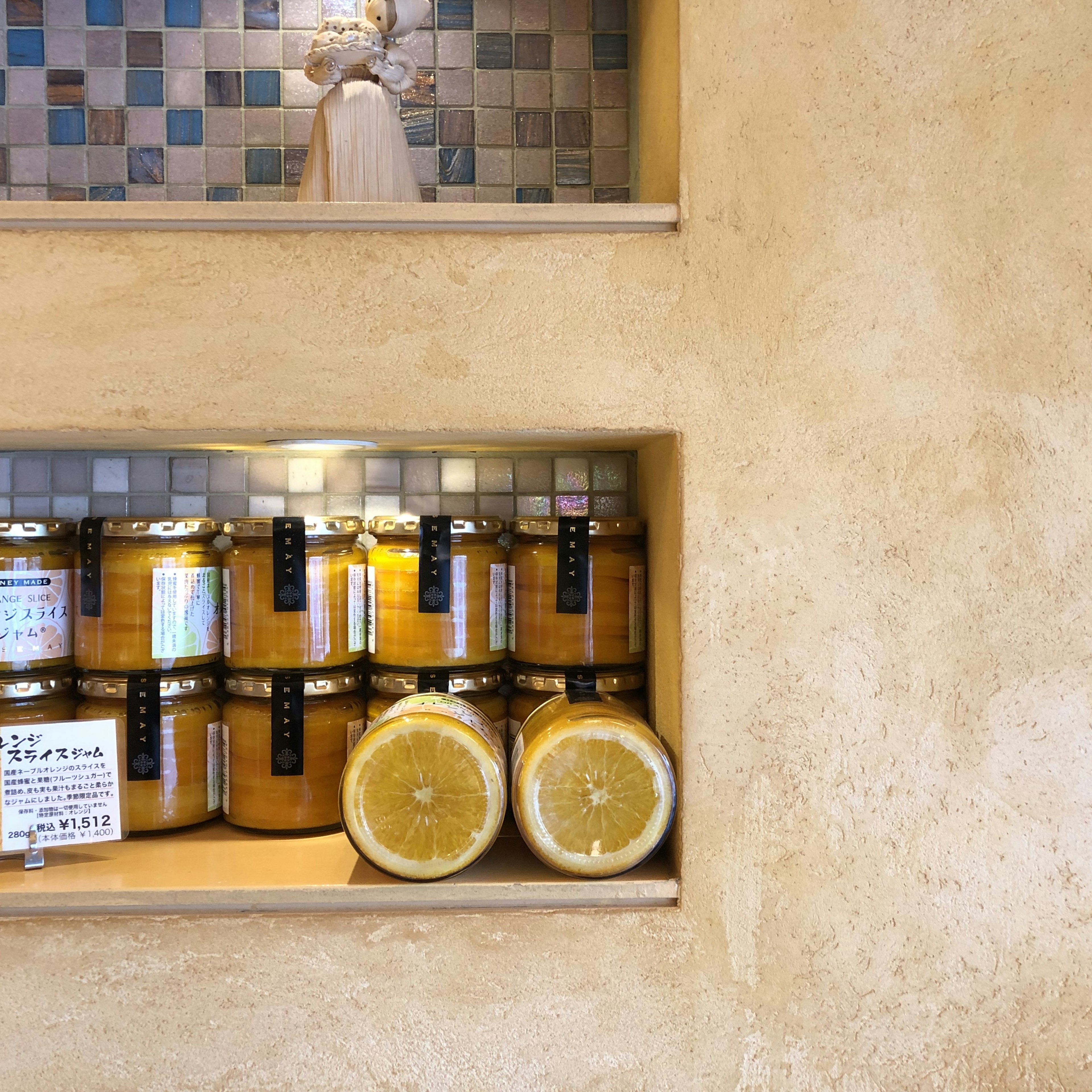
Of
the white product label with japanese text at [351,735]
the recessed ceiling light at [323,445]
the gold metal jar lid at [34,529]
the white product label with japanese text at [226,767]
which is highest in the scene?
the recessed ceiling light at [323,445]

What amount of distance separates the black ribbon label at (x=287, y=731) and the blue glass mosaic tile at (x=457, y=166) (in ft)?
2.95

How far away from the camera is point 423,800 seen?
1.04m

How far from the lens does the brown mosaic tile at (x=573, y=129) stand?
1421 mm

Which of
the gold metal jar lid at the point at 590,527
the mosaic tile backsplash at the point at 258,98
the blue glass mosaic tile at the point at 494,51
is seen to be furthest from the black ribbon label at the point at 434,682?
the blue glass mosaic tile at the point at 494,51

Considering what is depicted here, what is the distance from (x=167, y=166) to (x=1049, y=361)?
1428 mm

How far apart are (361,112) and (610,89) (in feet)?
1.62

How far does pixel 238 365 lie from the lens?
1030 mm

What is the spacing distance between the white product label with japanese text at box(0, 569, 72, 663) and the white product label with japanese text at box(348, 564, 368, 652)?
41cm

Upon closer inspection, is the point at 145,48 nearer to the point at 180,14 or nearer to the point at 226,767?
the point at 180,14

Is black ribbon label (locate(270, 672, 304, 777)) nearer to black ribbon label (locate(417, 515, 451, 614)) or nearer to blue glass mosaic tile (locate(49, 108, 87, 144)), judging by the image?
black ribbon label (locate(417, 515, 451, 614))

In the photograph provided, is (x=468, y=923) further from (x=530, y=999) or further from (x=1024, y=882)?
(x=1024, y=882)

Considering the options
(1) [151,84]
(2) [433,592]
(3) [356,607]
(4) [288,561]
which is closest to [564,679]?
(2) [433,592]

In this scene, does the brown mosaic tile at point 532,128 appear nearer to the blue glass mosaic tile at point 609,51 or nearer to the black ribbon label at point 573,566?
the blue glass mosaic tile at point 609,51

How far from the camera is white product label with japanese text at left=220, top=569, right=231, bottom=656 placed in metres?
1.22
